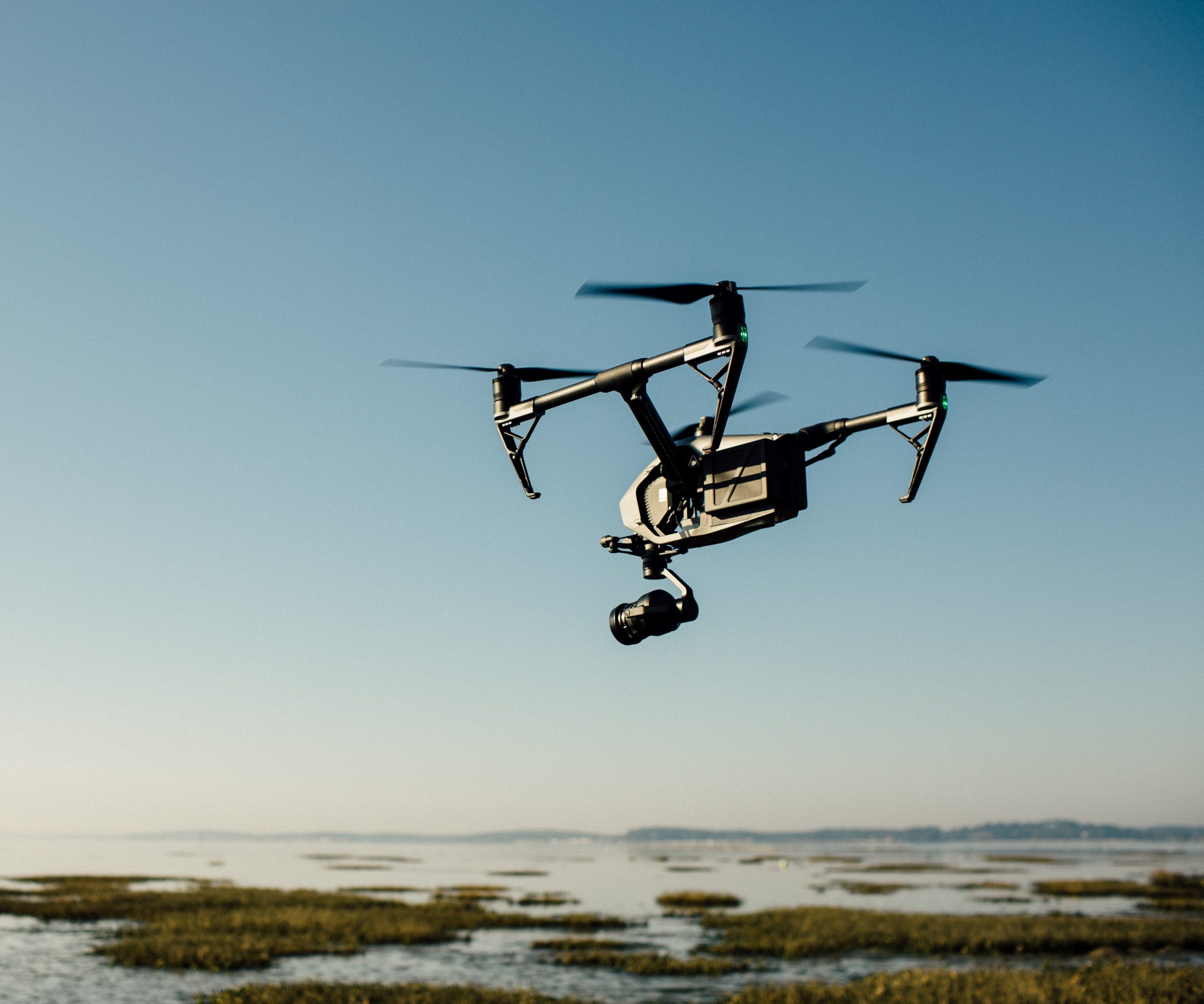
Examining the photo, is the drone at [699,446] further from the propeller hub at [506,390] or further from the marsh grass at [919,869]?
the marsh grass at [919,869]

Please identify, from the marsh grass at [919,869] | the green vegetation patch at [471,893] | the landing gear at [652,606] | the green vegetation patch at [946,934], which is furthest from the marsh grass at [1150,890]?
the landing gear at [652,606]

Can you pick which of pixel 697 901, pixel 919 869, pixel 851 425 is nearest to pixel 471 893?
pixel 697 901

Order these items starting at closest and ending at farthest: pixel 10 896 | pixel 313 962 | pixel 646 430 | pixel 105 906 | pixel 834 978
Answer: pixel 646 430
pixel 834 978
pixel 313 962
pixel 105 906
pixel 10 896

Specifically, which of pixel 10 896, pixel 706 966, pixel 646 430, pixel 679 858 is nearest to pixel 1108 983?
pixel 706 966

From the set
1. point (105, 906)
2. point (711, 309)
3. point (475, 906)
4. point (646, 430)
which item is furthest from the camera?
point (475, 906)

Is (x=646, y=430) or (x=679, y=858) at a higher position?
(x=646, y=430)

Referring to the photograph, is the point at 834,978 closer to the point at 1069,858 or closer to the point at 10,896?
the point at 10,896
